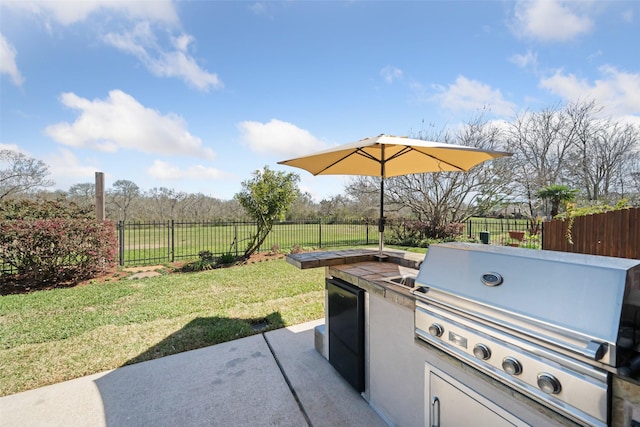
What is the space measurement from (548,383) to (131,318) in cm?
478

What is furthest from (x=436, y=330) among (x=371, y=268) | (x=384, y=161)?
(x=384, y=161)

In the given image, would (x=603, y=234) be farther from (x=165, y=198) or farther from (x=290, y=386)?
(x=165, y=198)

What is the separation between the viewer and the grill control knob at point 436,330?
1.38 metres

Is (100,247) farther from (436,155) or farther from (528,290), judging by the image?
(528,290)

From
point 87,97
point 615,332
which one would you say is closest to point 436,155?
point 615,332

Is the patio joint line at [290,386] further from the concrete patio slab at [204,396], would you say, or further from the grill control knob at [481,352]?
the grill control knob at [481,352]

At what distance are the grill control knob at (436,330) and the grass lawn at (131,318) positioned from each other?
2.75m

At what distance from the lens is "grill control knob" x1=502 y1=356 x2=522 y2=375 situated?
104 cm

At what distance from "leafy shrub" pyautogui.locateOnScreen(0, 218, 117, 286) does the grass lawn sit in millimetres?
627

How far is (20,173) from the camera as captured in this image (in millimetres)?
10719

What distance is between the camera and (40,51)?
5.87 m

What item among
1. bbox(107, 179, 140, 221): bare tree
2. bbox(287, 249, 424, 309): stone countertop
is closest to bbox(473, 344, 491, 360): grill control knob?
bbox(287, 249, 424, 309): stone countertop

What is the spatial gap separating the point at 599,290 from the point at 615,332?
143 mm

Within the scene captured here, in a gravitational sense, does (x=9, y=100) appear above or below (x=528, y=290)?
above
